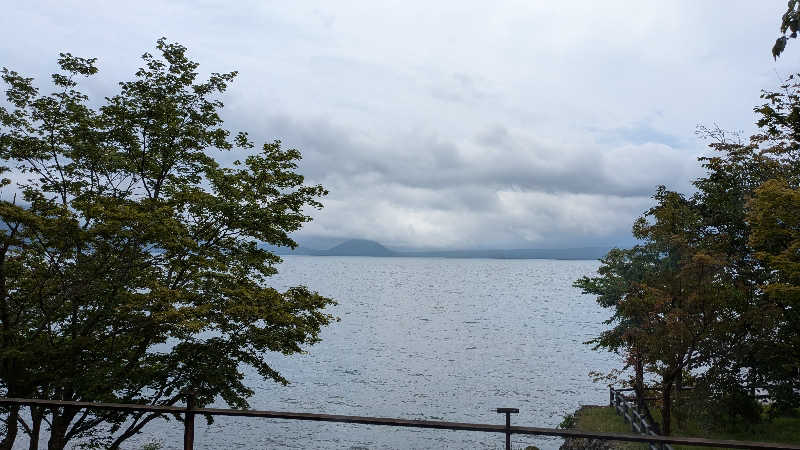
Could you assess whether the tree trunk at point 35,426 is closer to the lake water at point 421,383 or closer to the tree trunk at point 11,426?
the tree trunk at point 11,426

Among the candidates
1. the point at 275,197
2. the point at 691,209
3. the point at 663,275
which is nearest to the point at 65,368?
the point at 275,197

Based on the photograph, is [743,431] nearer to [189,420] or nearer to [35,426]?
[189,420]

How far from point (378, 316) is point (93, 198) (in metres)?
76.9

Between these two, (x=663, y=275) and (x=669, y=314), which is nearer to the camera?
(x=669, y=314)

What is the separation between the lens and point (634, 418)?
24984 millimetres

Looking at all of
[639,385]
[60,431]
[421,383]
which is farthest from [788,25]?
[421,383]

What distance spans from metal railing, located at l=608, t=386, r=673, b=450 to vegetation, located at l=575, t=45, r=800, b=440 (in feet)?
4.73

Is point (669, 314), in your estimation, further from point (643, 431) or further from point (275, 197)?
point (275, 197)

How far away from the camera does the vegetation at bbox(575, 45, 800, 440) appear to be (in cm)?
1798

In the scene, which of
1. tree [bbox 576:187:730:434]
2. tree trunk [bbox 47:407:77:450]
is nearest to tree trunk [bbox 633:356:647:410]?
tree [bbox 576:187:730:434]

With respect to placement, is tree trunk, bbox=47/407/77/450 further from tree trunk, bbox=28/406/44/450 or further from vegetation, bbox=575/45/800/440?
vegetation, bbox=575/45/800/440

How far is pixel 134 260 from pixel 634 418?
73.8 feet

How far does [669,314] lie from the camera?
18609mm

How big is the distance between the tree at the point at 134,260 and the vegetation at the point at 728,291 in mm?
12739
